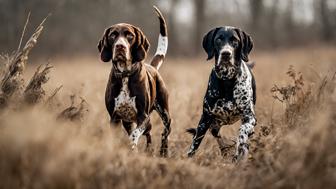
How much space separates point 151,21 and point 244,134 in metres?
31.3

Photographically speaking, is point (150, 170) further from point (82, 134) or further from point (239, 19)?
point (239, 19)

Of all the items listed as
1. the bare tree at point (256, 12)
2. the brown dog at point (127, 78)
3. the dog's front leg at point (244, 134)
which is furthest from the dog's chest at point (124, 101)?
the bare tree at point (256, 12)

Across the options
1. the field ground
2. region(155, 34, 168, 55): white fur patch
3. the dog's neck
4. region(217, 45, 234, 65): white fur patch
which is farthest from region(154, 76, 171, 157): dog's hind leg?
the field ground

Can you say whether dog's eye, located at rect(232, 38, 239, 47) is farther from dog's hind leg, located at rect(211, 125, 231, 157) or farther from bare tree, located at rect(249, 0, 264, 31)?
bare tree, located at rect(249, 0, 264, 31)

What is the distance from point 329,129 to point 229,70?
1.86 metres

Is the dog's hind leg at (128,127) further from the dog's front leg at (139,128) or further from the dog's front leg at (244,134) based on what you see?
the dog's front leg at (244,134)

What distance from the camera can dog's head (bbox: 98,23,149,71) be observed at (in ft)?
19.3

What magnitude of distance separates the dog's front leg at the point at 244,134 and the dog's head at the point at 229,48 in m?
0.45

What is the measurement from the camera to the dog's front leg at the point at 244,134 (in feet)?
18.7

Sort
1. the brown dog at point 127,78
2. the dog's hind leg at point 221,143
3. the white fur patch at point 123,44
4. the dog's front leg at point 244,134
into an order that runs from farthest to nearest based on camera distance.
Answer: the dog's hind leg at point 221,143 → the brown dog at point 127,78 → the white fur patch at point 123,44 → the dog's front leg at point 244,134

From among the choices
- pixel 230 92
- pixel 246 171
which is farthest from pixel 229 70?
pixel 246 171

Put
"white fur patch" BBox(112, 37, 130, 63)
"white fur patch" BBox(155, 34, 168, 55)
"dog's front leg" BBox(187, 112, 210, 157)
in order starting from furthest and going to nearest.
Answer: "white fur patch" BBox(155, 34, 168, 55) < "dog's front leg" BBox(187, 112, 210, 157) < "white fur patch" BBox(112, 37, 130, 63)

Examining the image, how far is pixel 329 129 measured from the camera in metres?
4.44

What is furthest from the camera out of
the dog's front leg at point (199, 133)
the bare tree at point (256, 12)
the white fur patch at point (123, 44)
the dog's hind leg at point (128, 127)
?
the bare tree at point (256, 12)
